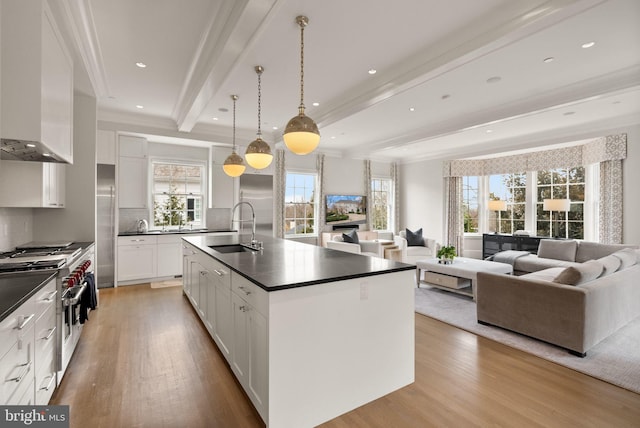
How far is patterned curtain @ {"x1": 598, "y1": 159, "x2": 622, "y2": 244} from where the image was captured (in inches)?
204

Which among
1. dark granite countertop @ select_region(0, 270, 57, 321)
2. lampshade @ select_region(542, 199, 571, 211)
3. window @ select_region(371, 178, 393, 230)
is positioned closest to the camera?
dark granite countertop @ select_region(0, 270, 57, 321)

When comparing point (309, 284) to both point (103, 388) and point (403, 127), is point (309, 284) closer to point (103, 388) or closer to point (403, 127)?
point (103, 388)

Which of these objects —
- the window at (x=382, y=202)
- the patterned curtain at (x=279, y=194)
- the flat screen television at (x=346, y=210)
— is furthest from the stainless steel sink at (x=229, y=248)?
the window at (x=382, y=202)

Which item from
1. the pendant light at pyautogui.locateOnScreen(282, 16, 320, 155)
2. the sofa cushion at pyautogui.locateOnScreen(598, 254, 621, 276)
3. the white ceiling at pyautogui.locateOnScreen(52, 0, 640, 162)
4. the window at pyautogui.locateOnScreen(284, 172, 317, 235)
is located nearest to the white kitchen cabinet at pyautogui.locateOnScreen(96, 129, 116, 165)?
the white ceiling at pyautogui.locateOnScreen(52, 0, 640, 162)

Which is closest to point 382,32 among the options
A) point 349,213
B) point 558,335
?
point 558,335

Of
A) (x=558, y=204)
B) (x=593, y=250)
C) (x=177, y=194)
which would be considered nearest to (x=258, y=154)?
(x=177, y=194)

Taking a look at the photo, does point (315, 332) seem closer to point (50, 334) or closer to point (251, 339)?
point (251, 339)

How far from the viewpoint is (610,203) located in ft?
17.5

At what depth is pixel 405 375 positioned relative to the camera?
2285mm

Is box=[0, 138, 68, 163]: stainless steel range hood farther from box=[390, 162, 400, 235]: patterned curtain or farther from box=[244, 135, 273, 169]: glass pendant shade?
box=[390, 162, 400, 235]: patterned curtain

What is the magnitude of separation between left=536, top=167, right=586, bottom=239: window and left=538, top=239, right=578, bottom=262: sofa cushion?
0.94 meters

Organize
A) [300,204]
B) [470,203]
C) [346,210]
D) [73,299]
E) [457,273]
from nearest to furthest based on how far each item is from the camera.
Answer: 1. [73,299]
2. [457,273]
3. [300,204]
4. [470,203]
5. [346,210]

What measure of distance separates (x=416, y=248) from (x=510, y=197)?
2.71m

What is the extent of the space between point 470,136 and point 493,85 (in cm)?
258
